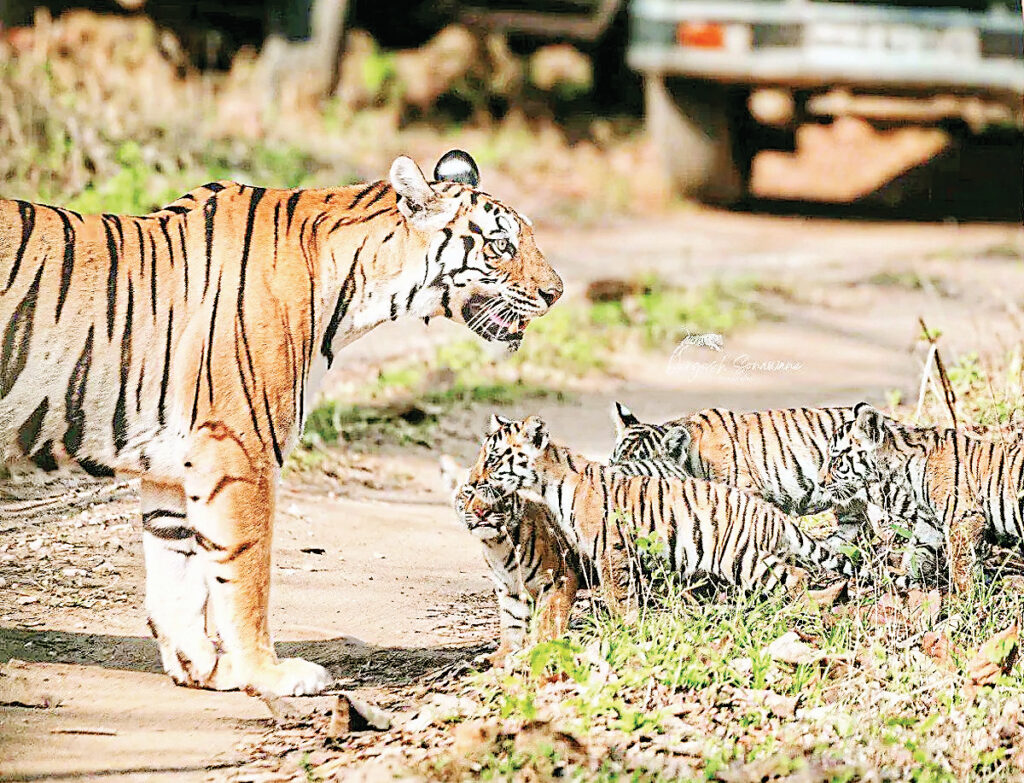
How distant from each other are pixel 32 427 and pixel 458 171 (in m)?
1.49

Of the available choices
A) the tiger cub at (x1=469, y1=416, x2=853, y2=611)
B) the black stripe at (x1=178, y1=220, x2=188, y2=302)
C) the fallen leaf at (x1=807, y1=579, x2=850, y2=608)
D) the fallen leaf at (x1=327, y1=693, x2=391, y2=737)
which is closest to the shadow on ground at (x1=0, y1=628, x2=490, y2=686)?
the fallen leaf at (x1=327, y1=693, x2=391, y2=737)

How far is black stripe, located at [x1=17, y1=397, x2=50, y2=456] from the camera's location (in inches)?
179

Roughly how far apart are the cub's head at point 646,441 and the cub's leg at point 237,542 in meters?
1.56

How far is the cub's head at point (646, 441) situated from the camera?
578 centimetres

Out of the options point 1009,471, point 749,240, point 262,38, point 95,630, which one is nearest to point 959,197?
point 749,240

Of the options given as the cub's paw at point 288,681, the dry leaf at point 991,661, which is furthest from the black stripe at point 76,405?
the dry leaf at point 991,661

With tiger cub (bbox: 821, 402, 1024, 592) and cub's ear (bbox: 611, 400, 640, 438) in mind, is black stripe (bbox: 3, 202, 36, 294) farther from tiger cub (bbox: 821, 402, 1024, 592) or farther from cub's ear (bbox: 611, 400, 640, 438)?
tiger cub (bbox: 821, 402, 1024, 592)

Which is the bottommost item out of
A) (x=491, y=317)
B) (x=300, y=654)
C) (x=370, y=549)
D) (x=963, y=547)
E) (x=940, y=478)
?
(x=300, y=654)

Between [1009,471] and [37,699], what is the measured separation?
3168 mm

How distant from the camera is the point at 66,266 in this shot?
4.65 meters

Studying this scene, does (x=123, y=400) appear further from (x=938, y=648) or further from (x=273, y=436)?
(x=938, y=648)

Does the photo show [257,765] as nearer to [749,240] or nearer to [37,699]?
[37,699]

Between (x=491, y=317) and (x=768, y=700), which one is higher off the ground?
(x=491, y=317)

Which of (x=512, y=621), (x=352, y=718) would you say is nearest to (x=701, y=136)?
(x=512, y=621)
